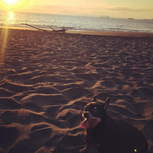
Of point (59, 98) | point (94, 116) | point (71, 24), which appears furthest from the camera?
point (71, 24)

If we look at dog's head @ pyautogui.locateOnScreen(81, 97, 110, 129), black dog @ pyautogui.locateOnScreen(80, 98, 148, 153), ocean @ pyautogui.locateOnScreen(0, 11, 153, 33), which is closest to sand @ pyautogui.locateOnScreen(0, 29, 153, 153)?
black dog @ pyautogui.locateOnScreen(80, 98, 148, 153)

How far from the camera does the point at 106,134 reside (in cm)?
220

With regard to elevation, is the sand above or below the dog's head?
below

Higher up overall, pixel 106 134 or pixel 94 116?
pixel 94 116

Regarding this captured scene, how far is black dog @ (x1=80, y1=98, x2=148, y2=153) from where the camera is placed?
216cm

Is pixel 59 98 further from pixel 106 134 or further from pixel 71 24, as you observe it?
pixel 71 24

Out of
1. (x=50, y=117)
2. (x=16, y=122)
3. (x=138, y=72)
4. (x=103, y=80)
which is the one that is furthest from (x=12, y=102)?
(x=138, y=72)

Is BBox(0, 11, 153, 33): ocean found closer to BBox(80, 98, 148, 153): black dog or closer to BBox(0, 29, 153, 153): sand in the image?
BBox(0, 29, 153, 153): sand

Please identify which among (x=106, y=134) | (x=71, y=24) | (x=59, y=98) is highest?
(x=71, y=24)

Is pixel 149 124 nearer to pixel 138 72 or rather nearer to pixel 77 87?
pixel 77 87

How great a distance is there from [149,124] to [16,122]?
2.70 meters

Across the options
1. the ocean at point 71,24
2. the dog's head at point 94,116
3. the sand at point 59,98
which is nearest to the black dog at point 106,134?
the dog's head at point 94,116

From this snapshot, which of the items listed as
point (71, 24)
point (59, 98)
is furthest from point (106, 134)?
point (71, 24)

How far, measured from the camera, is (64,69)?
5840 millimetres
